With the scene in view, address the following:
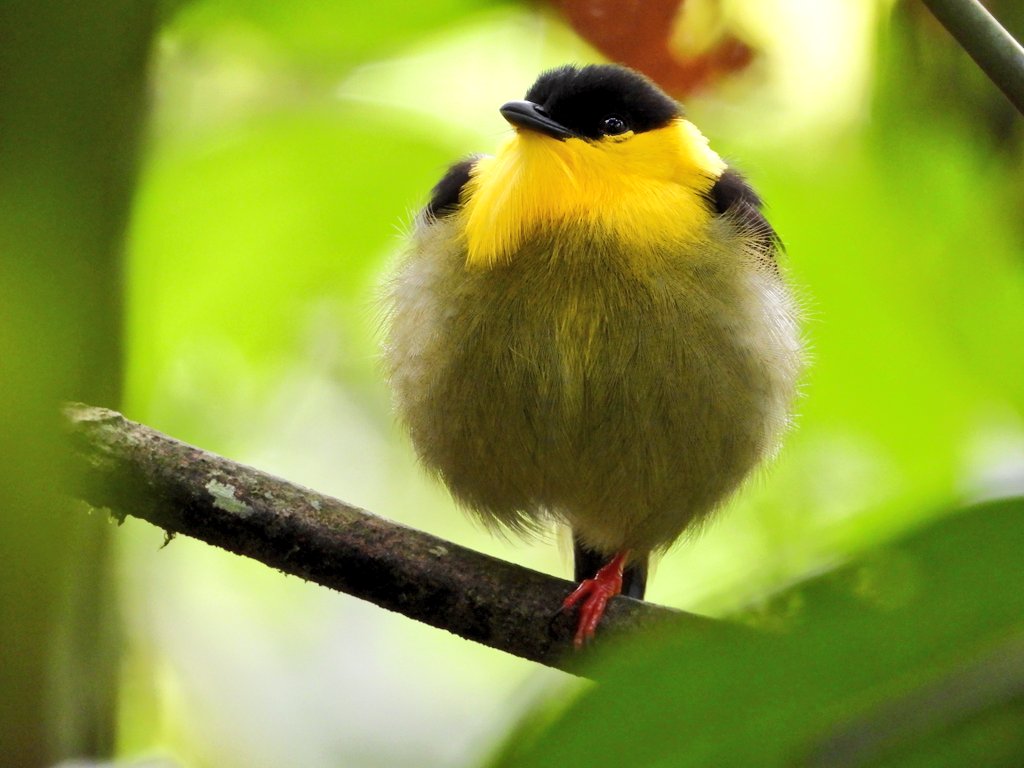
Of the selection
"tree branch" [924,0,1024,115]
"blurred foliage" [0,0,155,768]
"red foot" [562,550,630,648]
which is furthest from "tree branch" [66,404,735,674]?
"blurred foliage" [0,0,155,768]

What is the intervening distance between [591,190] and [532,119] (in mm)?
293

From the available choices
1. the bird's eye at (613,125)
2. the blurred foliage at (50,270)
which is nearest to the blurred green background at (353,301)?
the blurred foliage at (50,270)

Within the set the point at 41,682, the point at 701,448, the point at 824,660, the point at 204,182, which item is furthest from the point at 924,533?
the point at 701,448

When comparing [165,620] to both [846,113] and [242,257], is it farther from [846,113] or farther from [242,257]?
[846,113]

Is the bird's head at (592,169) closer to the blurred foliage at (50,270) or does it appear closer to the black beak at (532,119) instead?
the black beak at (532,119)

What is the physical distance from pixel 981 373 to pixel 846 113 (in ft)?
4.53

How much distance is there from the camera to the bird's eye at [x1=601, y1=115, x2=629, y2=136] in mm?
3850

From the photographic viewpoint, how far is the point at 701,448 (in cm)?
348

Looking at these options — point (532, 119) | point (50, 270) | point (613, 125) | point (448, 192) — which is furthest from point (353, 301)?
point (50, 270)

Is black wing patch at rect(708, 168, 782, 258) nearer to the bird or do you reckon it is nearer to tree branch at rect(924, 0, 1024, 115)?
the bird

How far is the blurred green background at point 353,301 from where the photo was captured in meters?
0.55

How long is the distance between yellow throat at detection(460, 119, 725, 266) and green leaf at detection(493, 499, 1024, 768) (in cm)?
293

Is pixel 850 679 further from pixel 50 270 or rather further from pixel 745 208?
pixel 745 208

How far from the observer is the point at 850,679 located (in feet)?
1.94
